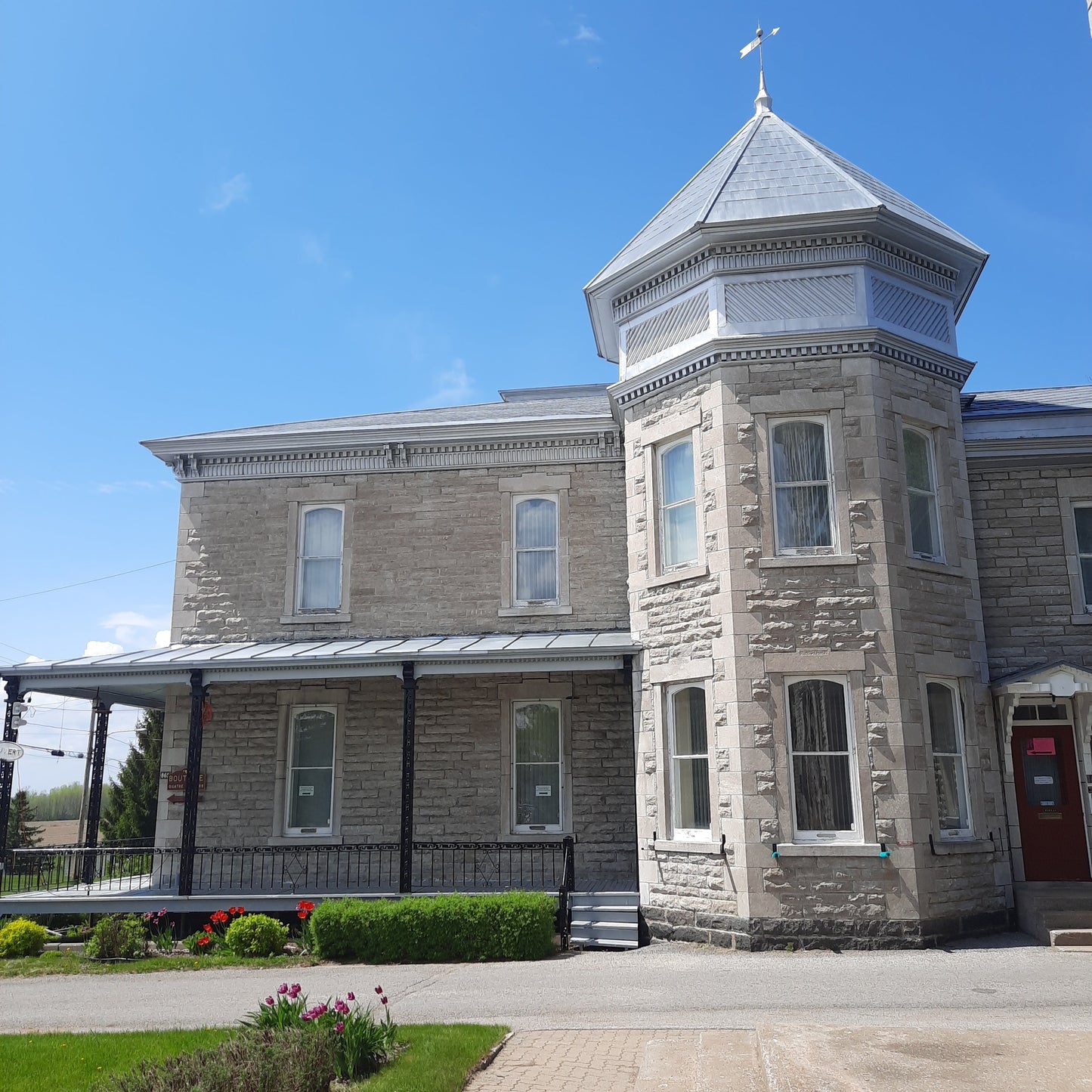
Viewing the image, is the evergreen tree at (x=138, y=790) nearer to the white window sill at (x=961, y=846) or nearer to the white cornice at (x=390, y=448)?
the white cornice at (x=390, y=448)

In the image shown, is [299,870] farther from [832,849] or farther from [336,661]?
[832,849]

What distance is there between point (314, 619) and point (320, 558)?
1074mm

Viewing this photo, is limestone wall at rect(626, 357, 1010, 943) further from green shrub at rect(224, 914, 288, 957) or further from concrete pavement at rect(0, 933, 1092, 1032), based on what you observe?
green shrub at rect(224, 914, 288, 957)

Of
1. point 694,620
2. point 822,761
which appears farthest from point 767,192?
point 822,761

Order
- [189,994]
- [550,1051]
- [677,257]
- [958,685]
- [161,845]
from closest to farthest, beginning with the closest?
[550,1051], [189,994], [958,685], [677,257], [161,845]

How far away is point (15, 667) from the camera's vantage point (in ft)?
47.1

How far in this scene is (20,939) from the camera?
12.5 meters

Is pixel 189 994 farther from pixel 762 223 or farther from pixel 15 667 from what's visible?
pixel 762 223

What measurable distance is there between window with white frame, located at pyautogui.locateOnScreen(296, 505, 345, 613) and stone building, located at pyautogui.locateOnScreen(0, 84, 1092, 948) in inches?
2.1

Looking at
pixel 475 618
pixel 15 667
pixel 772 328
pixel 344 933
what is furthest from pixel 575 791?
pixel 15 667

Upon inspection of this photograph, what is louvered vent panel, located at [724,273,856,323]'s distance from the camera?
12773 mm

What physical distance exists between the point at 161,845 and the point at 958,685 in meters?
11.9

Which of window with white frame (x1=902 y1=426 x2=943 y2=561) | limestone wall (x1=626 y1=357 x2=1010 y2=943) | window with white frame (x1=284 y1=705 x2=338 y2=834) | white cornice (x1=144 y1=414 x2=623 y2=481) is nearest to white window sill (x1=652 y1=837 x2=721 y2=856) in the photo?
limestone wall (x1=626 y1=357 x2=1010 y2=943)

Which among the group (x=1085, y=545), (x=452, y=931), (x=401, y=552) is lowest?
(x=452, y=931)
